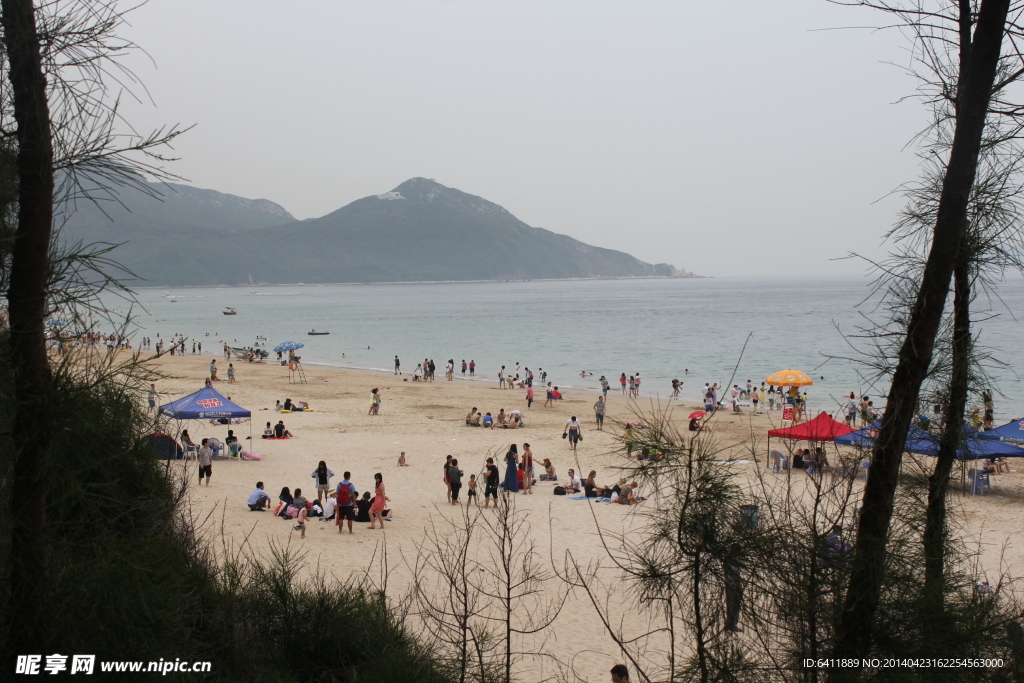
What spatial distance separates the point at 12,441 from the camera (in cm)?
319

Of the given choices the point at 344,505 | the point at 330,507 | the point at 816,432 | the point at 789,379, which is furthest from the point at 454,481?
the point at 789,379

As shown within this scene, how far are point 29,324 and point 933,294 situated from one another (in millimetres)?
4346

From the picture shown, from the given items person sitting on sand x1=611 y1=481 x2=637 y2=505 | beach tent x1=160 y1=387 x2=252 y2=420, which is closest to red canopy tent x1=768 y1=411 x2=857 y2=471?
person sitting on sand x1=611 y1=481 x2=637 y2=505

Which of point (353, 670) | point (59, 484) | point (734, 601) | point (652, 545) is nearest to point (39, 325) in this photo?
point (59, 484)

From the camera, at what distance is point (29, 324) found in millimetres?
3164

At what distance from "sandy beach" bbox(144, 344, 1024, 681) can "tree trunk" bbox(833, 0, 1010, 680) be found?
66 centimetres

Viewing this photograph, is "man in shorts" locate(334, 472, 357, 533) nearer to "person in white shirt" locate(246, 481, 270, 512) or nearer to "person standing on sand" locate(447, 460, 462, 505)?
"person in white shirt" locate(246, 481, 270, 512)

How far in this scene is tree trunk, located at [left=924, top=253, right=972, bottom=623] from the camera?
3.99m

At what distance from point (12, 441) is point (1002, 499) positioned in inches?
697

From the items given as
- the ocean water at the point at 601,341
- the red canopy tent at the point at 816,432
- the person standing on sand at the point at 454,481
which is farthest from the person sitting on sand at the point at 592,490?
the ocean water at the point at 601,341

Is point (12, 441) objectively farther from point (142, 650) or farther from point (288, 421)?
point (288, 421)

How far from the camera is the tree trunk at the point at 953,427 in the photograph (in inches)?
157

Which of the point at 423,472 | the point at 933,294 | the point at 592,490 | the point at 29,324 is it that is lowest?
the point at 423,472

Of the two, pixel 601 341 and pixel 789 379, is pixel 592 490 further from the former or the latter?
pixel 601 341
